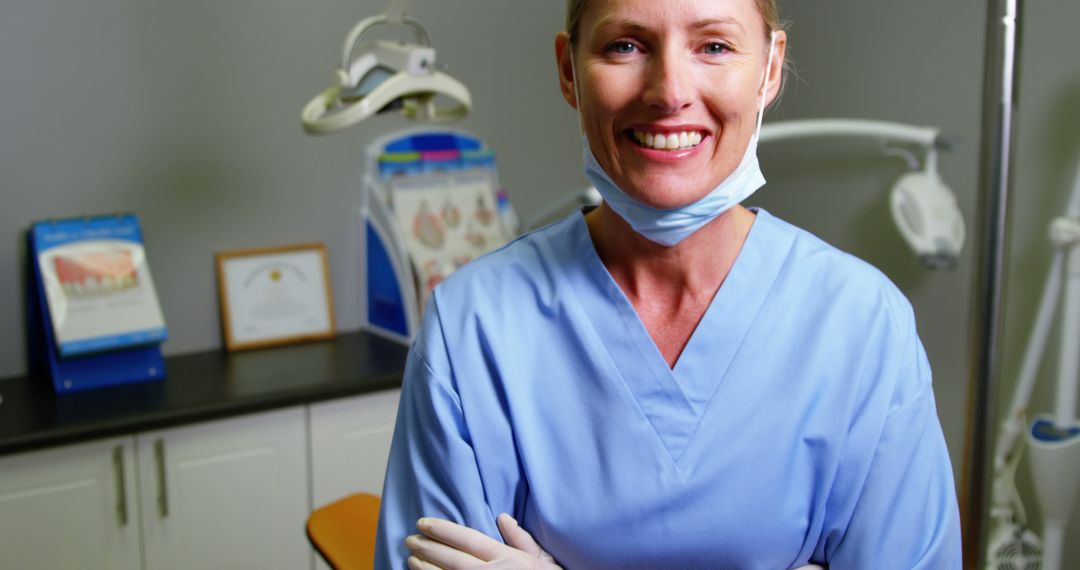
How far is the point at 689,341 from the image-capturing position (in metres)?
1.11

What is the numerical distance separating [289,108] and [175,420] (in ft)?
2.95

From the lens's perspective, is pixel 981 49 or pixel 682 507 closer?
pixel 682 507

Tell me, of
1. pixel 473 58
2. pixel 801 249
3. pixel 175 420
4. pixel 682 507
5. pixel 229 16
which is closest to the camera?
pixel 682 507

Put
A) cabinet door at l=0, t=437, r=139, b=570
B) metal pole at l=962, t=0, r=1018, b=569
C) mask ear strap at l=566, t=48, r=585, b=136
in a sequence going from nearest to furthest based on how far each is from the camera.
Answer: mask ear strap at l=566, t=48, r=585, b=136
metal pole at l=962, t=0, r=1018, b=569
cabinet door at l=0, t=437, r=139, b=570

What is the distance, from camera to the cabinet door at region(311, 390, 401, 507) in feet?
6.82

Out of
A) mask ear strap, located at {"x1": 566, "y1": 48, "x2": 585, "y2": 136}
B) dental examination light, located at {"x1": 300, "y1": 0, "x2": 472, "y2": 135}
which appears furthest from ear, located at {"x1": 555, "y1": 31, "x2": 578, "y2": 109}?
dental examination light, located at {"x1": 300, "y1": 0, "x2": 472, "y2": 135}

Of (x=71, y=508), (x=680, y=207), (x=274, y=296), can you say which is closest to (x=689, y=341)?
(x=680, y=207)

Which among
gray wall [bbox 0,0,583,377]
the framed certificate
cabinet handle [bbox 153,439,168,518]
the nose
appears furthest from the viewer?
the framed certificate

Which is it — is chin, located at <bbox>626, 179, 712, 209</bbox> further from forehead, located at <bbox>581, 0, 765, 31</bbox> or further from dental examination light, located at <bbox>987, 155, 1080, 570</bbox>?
dental examination light, located at <bbox>987, 155, 1080, 570</bbox>

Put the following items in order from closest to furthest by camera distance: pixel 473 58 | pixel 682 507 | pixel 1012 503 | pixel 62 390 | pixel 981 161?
pixel 682 507
pixel 981 161
pixel 62 390
pixel 1012 503
pixel 473 58

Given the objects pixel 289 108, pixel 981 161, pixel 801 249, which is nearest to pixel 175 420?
pixel 289 108

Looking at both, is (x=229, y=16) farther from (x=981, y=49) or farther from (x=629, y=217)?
(x=981, y=49)

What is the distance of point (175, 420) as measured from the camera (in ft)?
6.10

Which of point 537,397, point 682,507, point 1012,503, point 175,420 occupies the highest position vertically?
point 537,397
